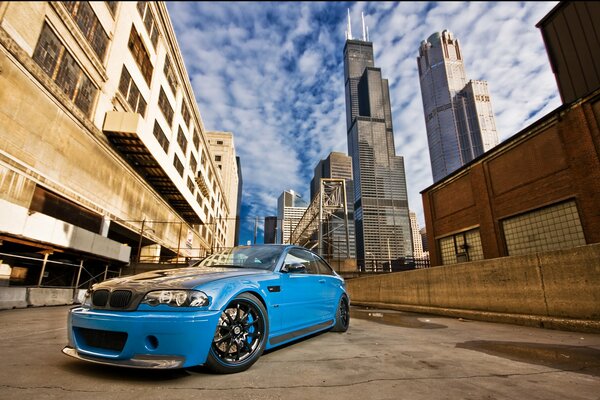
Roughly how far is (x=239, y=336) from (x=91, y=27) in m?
21.7

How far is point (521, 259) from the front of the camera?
6684 mm

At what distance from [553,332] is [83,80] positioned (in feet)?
74.0

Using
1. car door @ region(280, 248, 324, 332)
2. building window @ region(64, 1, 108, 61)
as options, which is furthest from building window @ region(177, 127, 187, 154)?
car door @ region(280, 248, 324, 332)

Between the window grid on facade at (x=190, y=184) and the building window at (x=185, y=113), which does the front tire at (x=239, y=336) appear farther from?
the window grid on facade at (x=190, y=184)

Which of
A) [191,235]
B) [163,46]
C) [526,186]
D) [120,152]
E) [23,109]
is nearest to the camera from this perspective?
[23,109]

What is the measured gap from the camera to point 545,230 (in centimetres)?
1469

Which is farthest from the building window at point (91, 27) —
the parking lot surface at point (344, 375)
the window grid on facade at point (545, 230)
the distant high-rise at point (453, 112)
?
the distant high-rise at point (453, 112)

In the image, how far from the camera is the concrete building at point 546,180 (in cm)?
1290

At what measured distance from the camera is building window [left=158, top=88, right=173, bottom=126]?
2716cm

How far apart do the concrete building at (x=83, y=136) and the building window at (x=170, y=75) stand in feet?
0.31

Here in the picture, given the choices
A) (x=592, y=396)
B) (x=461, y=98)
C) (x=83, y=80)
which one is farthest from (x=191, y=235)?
(x=461, y=98)

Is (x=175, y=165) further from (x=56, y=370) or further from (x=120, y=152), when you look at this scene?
(x=56, y=370)

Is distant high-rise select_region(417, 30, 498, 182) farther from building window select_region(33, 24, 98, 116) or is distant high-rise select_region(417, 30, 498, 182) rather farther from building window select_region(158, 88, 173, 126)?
building window select_region(33, 24, 98, 116)

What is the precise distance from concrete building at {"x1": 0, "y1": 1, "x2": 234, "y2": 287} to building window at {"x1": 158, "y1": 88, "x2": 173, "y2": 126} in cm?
10
